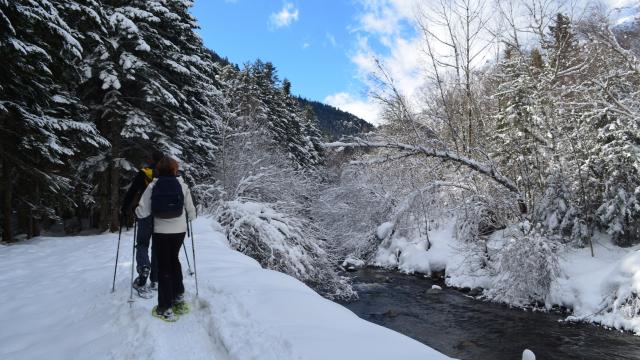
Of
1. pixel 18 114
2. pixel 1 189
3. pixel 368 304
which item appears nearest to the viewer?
pixel 18 114

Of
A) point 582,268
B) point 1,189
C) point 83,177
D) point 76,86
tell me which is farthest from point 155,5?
point 582,268

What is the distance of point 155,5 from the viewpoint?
42.1ft

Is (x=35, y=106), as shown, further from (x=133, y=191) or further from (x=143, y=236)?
(x=143, y=236)

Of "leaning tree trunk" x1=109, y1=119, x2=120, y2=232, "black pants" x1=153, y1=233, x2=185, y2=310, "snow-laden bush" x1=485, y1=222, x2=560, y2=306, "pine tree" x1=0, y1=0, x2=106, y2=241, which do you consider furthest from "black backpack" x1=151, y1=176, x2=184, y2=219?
"snow-laden bush" x1=485, y1=222, x2=560, y2=306

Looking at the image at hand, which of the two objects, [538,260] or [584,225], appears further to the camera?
[584,225]

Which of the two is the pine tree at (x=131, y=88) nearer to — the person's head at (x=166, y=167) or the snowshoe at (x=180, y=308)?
the person's head at (x=166, y=167)

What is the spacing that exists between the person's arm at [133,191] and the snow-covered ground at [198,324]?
41.6 inches

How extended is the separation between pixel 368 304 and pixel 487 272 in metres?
4.16

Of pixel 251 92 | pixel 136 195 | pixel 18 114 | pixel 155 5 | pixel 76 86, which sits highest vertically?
→ pixel 251 92

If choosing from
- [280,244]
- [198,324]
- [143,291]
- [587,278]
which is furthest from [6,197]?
[587,278]

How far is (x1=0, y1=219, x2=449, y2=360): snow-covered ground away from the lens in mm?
3656

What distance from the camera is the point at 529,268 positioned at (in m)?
11.1

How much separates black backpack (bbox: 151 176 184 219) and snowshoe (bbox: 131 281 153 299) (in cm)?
113

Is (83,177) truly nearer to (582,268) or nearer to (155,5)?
(155,5)
